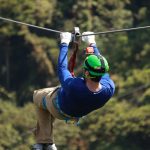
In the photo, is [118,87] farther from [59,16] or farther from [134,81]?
[59,16]

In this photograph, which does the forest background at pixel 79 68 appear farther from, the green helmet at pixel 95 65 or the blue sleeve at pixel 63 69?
the green helmet at pixel 95 65

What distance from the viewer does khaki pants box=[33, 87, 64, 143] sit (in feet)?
18.6

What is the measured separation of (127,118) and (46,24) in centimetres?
538

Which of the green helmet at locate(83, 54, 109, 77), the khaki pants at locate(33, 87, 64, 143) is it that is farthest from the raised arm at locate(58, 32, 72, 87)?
the khaki pants at locate(33, 87, 64, 143)

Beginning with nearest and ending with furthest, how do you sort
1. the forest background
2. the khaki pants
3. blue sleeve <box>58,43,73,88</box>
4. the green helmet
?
1. the green helmet
2. blue sleeve <box>58,43,73,88</box>
3. the khaki pants
4. the forest background

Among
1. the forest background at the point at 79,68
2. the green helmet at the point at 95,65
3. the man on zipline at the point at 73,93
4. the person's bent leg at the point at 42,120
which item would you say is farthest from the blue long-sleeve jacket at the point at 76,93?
the forest background at the point at 79,68

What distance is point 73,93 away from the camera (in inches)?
210

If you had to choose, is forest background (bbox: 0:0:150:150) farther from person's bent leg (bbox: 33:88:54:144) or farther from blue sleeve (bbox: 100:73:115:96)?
blue sleeve (bbox: 100:73:115:96)

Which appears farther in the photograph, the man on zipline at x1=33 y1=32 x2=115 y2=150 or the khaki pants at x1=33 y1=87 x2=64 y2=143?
the khaki pants at x1=33 y1=87 x2=64 y2=143

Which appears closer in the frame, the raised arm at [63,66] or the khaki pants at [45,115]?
the raised arm at [63,66]

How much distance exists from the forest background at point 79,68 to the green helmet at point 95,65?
12.8m

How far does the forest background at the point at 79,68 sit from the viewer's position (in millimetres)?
19172

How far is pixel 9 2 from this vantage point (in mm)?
21906

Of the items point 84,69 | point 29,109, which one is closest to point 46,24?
point 29,109
